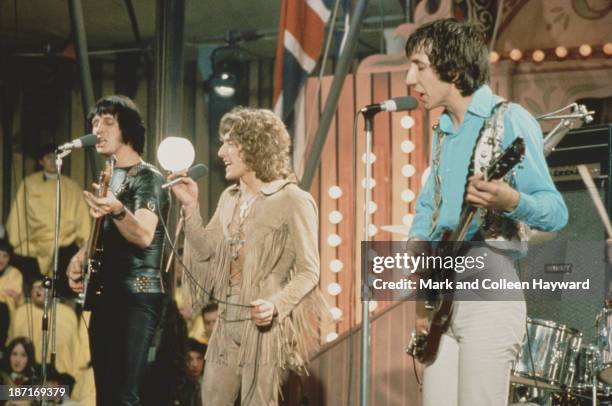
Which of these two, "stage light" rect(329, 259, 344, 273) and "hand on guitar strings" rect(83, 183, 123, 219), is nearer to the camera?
"hand on guitar strings" rect(83, 183, 123, 219)

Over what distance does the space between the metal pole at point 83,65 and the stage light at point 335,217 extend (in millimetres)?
1515

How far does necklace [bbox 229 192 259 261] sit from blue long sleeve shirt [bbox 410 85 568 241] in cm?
95

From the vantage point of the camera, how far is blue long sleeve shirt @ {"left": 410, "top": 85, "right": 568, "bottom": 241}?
244 cm

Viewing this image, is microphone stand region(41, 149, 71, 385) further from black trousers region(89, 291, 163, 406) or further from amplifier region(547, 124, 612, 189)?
amplifier region(547, 124, 612, 189)

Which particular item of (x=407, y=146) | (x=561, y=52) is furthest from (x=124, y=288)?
(x=561, y=52)

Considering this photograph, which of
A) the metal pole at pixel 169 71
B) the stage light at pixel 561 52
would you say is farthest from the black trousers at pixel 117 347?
the stage light at pixel 561 52

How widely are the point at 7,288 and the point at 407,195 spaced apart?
394cm

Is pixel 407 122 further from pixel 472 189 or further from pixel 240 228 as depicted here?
pixel 472 189

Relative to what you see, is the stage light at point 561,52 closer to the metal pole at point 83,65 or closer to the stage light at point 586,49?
the stage light at point 586,49

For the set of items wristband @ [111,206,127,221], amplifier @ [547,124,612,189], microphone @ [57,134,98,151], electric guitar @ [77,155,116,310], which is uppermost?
amplifier @ [547,124,612,189]

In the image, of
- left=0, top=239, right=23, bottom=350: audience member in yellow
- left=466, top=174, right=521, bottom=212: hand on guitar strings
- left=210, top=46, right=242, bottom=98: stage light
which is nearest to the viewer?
left=466, top=174, right=521, bottom=212: hand on guitar strings

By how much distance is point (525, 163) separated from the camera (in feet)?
8.12

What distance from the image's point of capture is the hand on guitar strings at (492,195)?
2336 mm

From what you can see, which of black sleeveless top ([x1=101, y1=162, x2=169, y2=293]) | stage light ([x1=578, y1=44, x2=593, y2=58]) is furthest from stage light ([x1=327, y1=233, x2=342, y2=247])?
stage light ([x1=578, y1=44, x2=593, y2=58])
